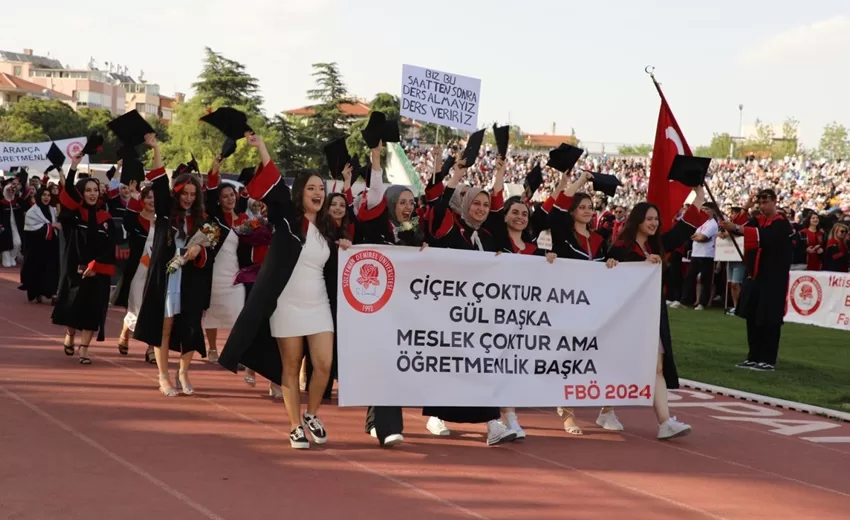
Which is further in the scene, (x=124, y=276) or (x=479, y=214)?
(x=124, y=276)

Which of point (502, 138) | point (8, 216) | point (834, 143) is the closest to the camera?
point (502, 138)

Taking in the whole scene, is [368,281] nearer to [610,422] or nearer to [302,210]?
[302,210]

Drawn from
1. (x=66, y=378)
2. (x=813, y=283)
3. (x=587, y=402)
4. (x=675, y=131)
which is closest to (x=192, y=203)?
(x=66, y=378)

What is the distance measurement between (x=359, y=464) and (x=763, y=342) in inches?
310

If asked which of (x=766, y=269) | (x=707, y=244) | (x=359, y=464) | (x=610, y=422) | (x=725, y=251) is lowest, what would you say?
(x=359, y=464)

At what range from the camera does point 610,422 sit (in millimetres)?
9609

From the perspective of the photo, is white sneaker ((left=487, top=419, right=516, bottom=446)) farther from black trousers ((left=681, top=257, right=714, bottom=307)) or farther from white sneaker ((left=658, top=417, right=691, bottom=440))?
black trousers ((left=681, top=257, right=714, bottom=307))

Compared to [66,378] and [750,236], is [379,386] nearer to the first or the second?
[66,378]

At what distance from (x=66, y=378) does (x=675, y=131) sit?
6.00 meters

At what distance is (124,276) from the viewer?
1219 cm

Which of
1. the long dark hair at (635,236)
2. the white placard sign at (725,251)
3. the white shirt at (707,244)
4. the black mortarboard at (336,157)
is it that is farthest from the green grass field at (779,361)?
the black mortarboard at (336,157)

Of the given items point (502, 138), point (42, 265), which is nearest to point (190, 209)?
point (502, 138)

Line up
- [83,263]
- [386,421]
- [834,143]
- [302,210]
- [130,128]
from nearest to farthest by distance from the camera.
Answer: [302,210] → [386,421] → [130,128] → [83,263] → [834,143]

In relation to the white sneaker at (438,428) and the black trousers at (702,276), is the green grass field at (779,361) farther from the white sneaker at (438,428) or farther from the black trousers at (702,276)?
the white sneaker at (438,428)
